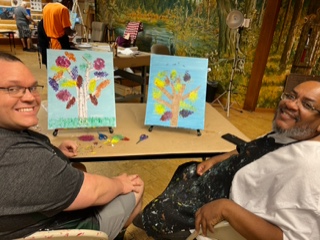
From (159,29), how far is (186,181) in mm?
4358

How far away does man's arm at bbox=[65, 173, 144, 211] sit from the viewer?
2.90 ft

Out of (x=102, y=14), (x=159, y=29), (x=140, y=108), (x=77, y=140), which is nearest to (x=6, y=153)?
(x=77, y=140)

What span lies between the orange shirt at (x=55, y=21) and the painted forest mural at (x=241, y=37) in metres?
2.02

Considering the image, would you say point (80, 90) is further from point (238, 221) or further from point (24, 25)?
point (24, 25)

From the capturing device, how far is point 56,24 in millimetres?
3391

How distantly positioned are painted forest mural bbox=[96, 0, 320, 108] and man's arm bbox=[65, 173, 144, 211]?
3.23m

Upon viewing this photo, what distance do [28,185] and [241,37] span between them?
3.69 m

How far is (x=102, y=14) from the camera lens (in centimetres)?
652

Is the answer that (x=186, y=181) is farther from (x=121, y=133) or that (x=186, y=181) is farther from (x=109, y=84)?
(x=109, y=84)

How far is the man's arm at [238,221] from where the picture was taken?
0.87 m

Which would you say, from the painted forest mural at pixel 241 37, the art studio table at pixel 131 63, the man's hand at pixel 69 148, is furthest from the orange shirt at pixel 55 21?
the man's hand at pixel 69 148

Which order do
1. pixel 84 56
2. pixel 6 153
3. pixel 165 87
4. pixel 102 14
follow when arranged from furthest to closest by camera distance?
pixel 102 14
pixel 165 87
pixel 84 56
pixel 6 153

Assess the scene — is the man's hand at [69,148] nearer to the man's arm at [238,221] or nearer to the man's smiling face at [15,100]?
the man's smiling face at [15,100]

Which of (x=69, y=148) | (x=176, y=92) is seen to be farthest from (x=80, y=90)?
(x=176, y=92)
